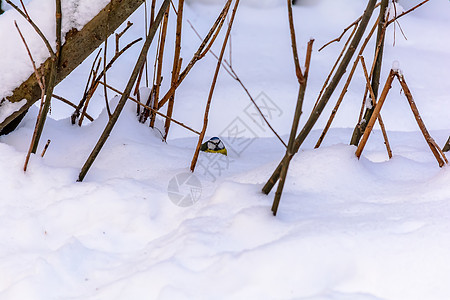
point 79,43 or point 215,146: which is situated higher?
point 79,43

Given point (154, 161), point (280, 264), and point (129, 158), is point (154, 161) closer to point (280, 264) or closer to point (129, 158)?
point (129, 158)

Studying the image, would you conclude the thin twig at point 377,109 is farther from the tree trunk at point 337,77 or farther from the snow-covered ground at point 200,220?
the tree trunk at point 337,77

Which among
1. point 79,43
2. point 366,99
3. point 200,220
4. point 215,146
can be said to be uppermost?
point 79,43

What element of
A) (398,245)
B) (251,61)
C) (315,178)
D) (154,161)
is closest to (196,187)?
(154,161)

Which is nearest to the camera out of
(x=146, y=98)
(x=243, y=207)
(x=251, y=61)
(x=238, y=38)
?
(x=243, y=207)

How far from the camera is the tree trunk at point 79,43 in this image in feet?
4.85

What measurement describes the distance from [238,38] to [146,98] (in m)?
2.23

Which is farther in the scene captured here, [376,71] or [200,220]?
[376,71]

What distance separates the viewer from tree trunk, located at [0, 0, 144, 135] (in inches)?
58.2

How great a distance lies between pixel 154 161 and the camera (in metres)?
1.60

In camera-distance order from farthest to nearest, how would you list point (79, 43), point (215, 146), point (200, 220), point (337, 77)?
point (215, 146), point (79, 43), point (200, 220), point (337, 77)

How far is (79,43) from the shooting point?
4.92 feet

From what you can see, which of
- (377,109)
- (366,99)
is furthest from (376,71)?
(377,109)

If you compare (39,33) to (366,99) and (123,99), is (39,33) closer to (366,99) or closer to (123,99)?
(123,99)
